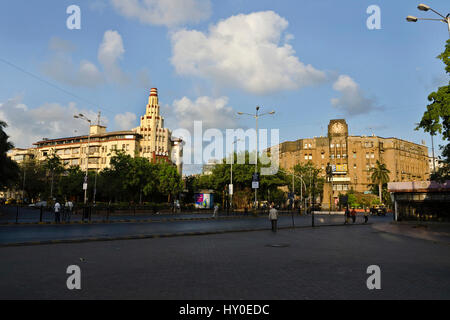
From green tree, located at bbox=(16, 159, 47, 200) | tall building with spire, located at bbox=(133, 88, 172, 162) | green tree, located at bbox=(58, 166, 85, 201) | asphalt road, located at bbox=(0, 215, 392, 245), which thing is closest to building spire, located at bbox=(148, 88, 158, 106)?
tall building with spire, located at bbox=(133, 88, 172, 162)

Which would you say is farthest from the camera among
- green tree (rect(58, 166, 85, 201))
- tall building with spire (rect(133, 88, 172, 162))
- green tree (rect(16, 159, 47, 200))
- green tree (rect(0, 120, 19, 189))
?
tall building with spire (rect(133, 88, 172, 162))

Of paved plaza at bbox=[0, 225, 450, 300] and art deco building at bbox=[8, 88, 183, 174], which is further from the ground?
art deco building at bbox=[8, 88, 183, 174]

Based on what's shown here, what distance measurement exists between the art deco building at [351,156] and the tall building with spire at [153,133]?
4489 centimetres

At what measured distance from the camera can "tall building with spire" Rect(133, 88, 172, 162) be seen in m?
104

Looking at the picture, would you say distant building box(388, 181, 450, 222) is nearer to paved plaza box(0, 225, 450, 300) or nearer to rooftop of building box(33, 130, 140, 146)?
paved plaza box(0, 225, 450, 300)

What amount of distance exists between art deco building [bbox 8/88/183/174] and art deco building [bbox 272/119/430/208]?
4690 centimetres

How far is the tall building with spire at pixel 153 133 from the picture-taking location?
104000mm

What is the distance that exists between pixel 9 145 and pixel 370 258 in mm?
35343

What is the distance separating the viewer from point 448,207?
29.1 metres

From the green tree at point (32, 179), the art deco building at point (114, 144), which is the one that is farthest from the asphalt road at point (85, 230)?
the art deco building at point (114, 144)

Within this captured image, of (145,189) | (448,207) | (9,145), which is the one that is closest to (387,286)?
(448,207)

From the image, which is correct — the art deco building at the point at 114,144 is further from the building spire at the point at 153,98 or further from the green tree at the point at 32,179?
the green tree at the point at 32,179

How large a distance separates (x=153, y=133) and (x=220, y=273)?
10281 cm

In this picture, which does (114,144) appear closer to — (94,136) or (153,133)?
(94,136)
